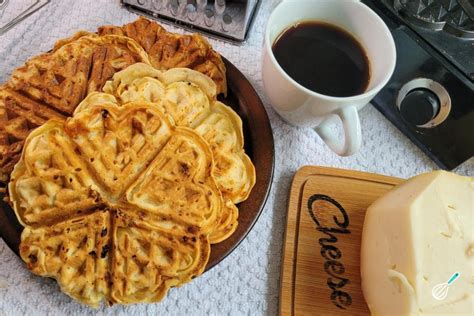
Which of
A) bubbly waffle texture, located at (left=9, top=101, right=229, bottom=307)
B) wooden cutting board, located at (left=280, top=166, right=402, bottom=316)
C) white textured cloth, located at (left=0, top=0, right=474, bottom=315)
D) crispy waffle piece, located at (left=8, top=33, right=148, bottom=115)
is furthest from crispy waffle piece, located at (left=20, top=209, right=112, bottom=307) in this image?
wooden cutting board, located at (left=280, top=166, right=402, bottom=316)

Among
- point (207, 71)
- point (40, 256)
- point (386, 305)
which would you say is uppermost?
point (207, 71)

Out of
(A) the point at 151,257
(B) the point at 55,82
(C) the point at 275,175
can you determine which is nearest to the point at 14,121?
(B) the point at 55,82

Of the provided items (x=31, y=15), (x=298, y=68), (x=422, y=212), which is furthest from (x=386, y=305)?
(x=31, y=15)

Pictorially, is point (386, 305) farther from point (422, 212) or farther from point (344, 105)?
point (344, 105)

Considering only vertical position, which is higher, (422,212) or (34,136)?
(34,136)

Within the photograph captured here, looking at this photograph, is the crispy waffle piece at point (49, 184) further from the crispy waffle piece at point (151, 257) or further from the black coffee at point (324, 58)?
the black coffee at point (324, 58)

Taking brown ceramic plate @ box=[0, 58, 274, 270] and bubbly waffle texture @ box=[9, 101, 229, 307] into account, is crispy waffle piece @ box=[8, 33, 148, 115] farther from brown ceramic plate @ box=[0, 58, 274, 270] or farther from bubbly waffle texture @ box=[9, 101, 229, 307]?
brown ceramic plate @ box=[0, 58, 274, 270]
